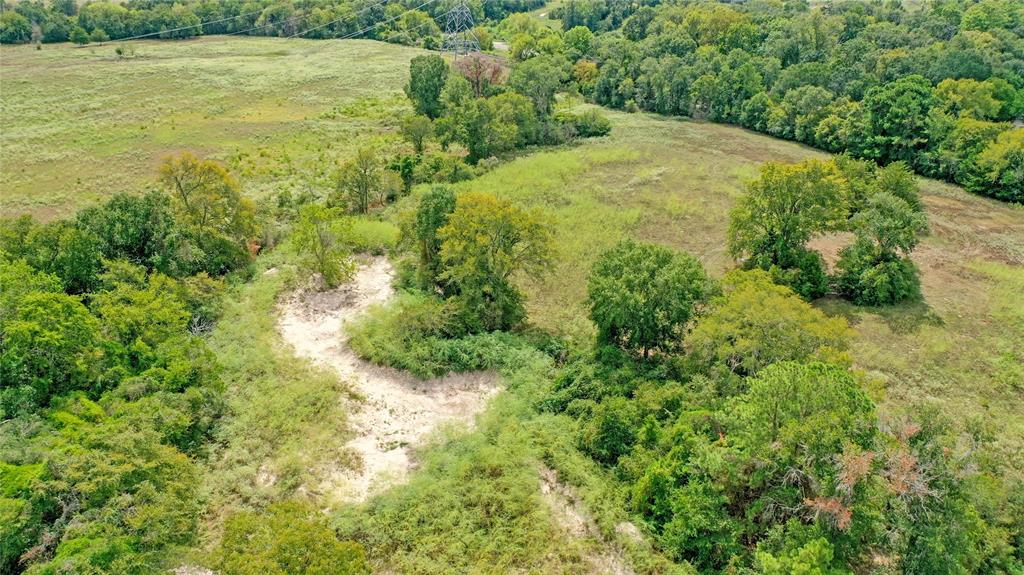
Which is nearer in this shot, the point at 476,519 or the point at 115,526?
the point at 115,526

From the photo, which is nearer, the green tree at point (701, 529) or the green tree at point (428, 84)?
the green tree at point (701, 529)

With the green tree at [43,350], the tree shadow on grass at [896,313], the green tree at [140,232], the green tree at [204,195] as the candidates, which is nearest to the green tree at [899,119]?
the tree shadow on grass at [896,313]

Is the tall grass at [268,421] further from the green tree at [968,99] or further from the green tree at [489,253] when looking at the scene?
the green tree at [968,99]

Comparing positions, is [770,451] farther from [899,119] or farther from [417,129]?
[899,119]

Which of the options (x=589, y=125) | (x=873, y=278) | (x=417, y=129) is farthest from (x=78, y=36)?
(x=873, y=278)

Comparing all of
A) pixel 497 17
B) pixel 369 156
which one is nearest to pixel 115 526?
pixel 369 156

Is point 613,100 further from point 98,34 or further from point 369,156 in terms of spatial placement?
point 98,34

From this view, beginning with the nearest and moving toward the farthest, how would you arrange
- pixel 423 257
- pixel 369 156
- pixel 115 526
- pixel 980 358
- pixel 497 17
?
pixel 115 526, pixel 980 358, pixel 423 257, pixel 369 156, pixel 497 17
